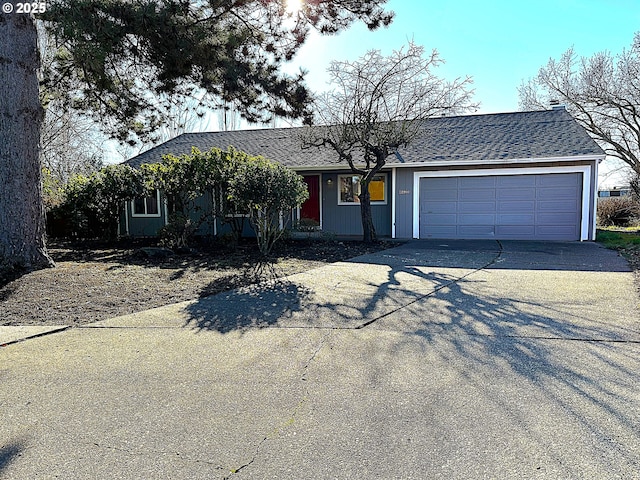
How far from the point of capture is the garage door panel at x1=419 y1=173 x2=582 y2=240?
11844 mm

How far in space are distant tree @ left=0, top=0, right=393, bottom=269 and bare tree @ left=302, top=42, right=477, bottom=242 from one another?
2.04 meters

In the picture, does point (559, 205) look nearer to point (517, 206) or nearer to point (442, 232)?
point (517, 206)

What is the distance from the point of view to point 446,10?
870 cm

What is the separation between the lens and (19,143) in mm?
6785

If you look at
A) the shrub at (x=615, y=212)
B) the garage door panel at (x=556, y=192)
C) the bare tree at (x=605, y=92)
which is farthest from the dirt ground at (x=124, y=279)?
the bare tree at (x=605, y=92)

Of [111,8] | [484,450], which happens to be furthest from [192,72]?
[484,450]

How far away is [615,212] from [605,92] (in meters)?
5.99

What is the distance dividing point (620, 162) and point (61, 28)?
84.5ft

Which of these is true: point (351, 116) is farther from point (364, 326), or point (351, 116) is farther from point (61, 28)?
point (364, 326)

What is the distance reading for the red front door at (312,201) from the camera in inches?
564

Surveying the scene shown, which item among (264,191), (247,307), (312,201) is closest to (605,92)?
(312,201)

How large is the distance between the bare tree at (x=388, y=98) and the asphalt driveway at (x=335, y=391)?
6.11 m

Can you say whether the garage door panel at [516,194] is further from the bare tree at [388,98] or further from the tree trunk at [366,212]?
the tree trunk at [366,212]

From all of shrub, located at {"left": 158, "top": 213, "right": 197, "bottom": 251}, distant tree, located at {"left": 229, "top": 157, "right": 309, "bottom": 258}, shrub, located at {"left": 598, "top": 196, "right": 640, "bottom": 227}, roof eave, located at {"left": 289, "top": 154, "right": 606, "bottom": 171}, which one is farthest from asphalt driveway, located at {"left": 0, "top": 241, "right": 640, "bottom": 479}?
shrub, located at {"left": 598, "top": 196, "right": 640, "bottom": 227}
